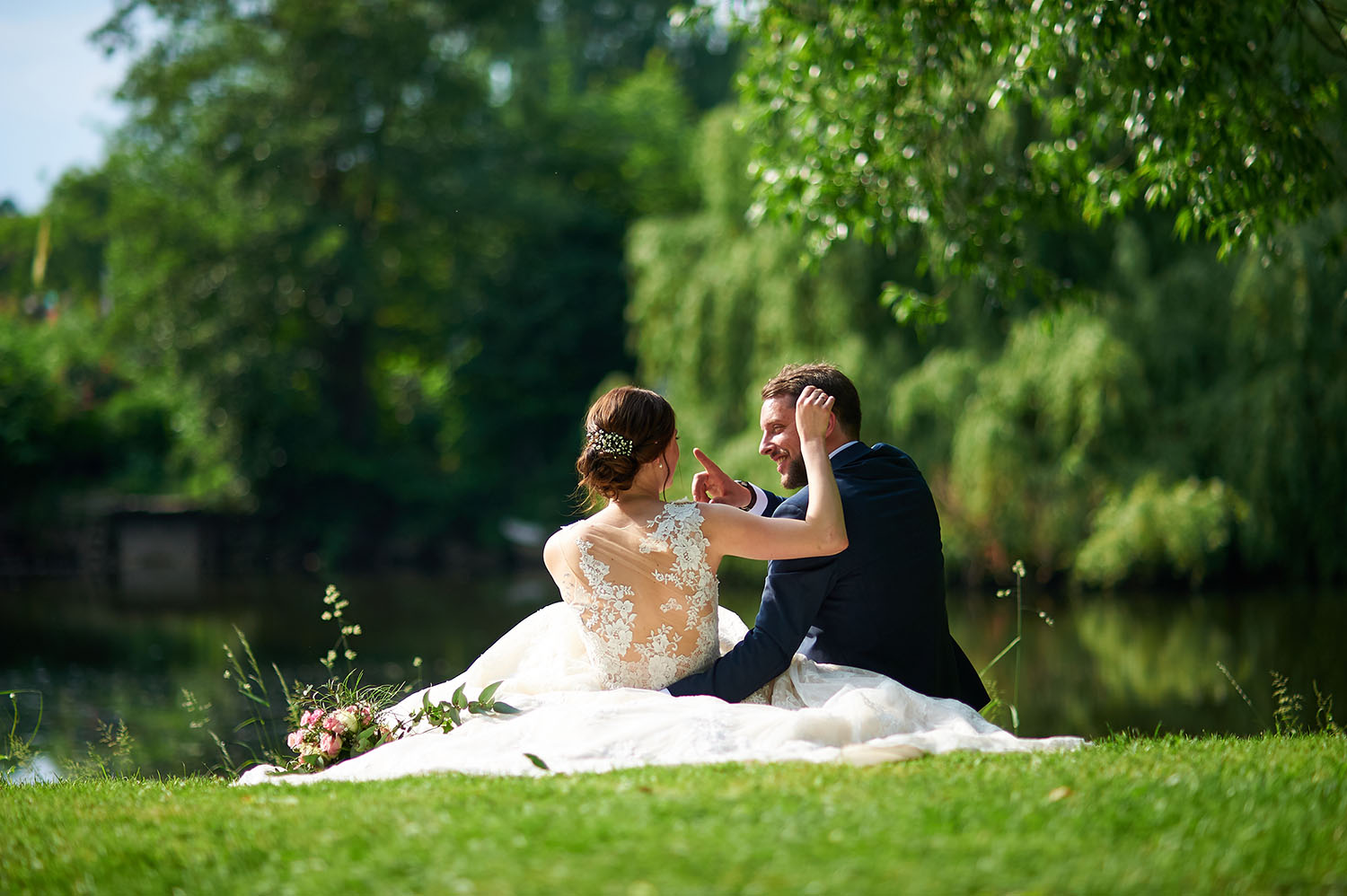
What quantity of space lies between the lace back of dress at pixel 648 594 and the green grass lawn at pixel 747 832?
72cm

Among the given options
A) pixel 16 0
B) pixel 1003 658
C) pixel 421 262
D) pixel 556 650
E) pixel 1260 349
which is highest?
pixel 16 0

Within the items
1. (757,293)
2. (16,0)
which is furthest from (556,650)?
(16,0)

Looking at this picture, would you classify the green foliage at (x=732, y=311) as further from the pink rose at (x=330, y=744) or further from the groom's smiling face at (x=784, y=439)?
the pink rose at (x=330, y=744)

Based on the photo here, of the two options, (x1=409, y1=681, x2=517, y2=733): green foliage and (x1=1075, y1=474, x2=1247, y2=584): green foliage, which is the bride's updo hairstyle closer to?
(x1=409, y1=681, x2=517, y2=733): green foliage

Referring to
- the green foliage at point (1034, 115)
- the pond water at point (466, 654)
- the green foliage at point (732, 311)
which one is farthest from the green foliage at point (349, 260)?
the green foliage at point (1034, 115)

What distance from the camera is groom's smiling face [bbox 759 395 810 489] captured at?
439 centimetres

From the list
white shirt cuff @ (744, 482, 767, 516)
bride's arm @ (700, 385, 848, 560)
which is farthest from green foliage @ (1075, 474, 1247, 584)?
bride's arm @ (700, 385, 848, 560)

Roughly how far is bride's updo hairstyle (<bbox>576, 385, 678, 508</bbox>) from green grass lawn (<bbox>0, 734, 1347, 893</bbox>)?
1067mm

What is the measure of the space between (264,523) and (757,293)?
1311 cm

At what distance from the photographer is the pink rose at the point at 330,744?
4.29 metres

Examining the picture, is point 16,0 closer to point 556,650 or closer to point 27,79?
point 27,79

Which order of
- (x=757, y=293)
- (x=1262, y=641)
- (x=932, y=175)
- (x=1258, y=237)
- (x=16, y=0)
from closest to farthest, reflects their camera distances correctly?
(x=1258, y=237), (x=932, y=175), (x=1262, y=641), (x=757, y=293), (x=16, y=0)

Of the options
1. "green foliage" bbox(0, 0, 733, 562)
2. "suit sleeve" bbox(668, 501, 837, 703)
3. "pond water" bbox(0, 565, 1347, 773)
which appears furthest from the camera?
"green foliage" bbox(0, 0, 733, 562)

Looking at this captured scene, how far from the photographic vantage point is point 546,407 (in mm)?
25750
